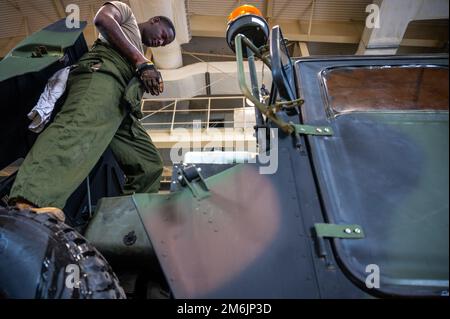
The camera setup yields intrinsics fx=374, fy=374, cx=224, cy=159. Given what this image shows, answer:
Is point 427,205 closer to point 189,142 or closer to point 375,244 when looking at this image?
point 375,244

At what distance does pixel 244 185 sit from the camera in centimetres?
167

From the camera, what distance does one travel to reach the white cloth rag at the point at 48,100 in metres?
2.30

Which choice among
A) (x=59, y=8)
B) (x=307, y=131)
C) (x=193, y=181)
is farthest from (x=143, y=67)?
(x=59, y=8)

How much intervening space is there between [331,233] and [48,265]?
1022mm

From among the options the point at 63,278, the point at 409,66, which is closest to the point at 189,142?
the point at 409,66

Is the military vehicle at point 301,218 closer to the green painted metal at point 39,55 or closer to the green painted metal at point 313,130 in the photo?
the green painted metal at point 313,130

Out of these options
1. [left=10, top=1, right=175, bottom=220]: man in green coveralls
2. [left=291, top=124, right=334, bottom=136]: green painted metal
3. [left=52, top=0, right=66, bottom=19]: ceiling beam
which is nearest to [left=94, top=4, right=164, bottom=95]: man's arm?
[left=10, top=1, right=175, bottom=220]: man in green coveralls

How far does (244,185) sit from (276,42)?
29.1 inches

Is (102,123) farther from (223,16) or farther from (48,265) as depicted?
(223,16)

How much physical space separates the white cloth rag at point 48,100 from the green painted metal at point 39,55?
0.10 meters

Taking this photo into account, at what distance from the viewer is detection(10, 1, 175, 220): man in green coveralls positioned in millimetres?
1962

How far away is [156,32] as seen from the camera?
339 cm

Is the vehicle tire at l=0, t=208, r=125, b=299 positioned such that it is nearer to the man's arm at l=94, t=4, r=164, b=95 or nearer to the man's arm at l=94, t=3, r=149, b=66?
the man's arm at l=94, t=4, r=164, b=95

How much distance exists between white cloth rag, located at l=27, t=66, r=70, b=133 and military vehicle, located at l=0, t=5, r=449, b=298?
0.69 m
